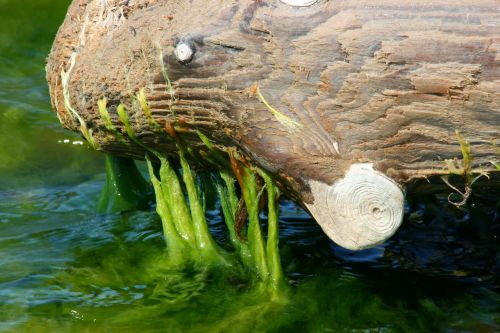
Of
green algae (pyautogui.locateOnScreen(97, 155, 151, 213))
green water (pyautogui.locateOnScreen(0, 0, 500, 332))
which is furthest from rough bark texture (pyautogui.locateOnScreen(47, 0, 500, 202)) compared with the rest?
green algae (pyautogui.locateOnScreen(97, 155, 151, 213))

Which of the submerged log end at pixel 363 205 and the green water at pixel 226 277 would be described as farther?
the green water at pixel 226 277

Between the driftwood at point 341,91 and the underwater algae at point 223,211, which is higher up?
the driftwood at point 341,91

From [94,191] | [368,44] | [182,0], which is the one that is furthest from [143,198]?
[368,44]

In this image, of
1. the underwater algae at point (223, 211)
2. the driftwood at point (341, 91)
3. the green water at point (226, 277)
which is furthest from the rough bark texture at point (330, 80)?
the green water at point (226, 277)

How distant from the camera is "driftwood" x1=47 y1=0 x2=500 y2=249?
2.44 metres

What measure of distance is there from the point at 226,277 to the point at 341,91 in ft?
4.05

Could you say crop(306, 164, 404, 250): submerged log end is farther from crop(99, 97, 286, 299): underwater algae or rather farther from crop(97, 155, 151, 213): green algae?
crop(97, 155, 151, 213): green algae

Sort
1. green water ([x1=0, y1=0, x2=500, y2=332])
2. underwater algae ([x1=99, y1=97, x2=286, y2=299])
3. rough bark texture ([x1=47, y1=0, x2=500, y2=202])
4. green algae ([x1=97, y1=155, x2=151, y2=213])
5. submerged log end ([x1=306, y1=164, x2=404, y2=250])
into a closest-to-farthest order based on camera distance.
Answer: rough bark texture ([x1=47, y1=0, x2=500, y2=202]) < submerged log end ([x1=306, y1=164, x2=404, y2=250]) < underwater algae ([x1=99, y1=97, x2=286, y2=299]) < green water ([x1=0, y1=0, x2=500, y2=332]) < green algae ([x1=97, y1=155, x2=151, y2=213])

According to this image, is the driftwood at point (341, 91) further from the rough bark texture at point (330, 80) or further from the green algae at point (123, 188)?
the green algae at point (123, 188)

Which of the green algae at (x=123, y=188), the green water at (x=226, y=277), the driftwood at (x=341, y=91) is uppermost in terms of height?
the driftwood at (x=341, y=91)

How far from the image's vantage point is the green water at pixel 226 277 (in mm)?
3289

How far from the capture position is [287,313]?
3.28 m

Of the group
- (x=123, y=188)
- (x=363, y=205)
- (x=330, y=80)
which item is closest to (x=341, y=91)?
(x=330, y=80)

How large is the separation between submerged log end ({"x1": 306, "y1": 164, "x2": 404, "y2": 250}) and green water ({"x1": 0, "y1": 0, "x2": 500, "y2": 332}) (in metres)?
0.68
